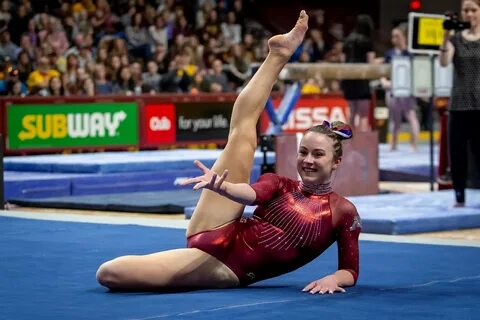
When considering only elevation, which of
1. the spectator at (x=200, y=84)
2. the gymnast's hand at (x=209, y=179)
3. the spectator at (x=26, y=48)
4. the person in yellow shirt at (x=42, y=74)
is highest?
the spectator at (x=26, y=48)

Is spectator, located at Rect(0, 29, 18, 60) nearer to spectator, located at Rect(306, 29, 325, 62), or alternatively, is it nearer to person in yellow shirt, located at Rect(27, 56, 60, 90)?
person in yellow shirt, located at Rect(27, 56, 60, 90)

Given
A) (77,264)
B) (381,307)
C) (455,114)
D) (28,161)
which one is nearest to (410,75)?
(455,114)

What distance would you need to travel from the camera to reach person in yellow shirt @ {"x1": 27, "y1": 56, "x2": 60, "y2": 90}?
12854mm

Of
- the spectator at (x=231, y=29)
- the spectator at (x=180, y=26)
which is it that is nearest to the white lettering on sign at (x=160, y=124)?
the spectator at (x=180, y=26)

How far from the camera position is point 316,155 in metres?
4.28

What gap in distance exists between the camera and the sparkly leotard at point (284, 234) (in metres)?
4.29

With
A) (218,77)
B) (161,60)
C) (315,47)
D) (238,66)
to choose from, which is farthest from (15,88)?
(315,47)

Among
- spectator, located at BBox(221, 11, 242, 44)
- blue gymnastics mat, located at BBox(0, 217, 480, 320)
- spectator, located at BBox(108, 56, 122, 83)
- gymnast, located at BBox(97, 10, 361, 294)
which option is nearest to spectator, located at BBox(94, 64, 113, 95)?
spectator, located at BBox(108, 56, 122, 83)

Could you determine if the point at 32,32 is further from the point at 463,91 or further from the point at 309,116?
the point at 463,91

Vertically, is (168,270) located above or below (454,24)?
below

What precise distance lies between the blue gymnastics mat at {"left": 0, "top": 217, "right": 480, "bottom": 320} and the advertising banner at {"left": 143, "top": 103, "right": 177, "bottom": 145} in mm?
6563

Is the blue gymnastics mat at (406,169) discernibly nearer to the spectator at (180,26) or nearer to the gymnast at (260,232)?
the spectator at (180,26)

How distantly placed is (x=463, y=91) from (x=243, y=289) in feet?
11.6

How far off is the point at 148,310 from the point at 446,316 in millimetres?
985
